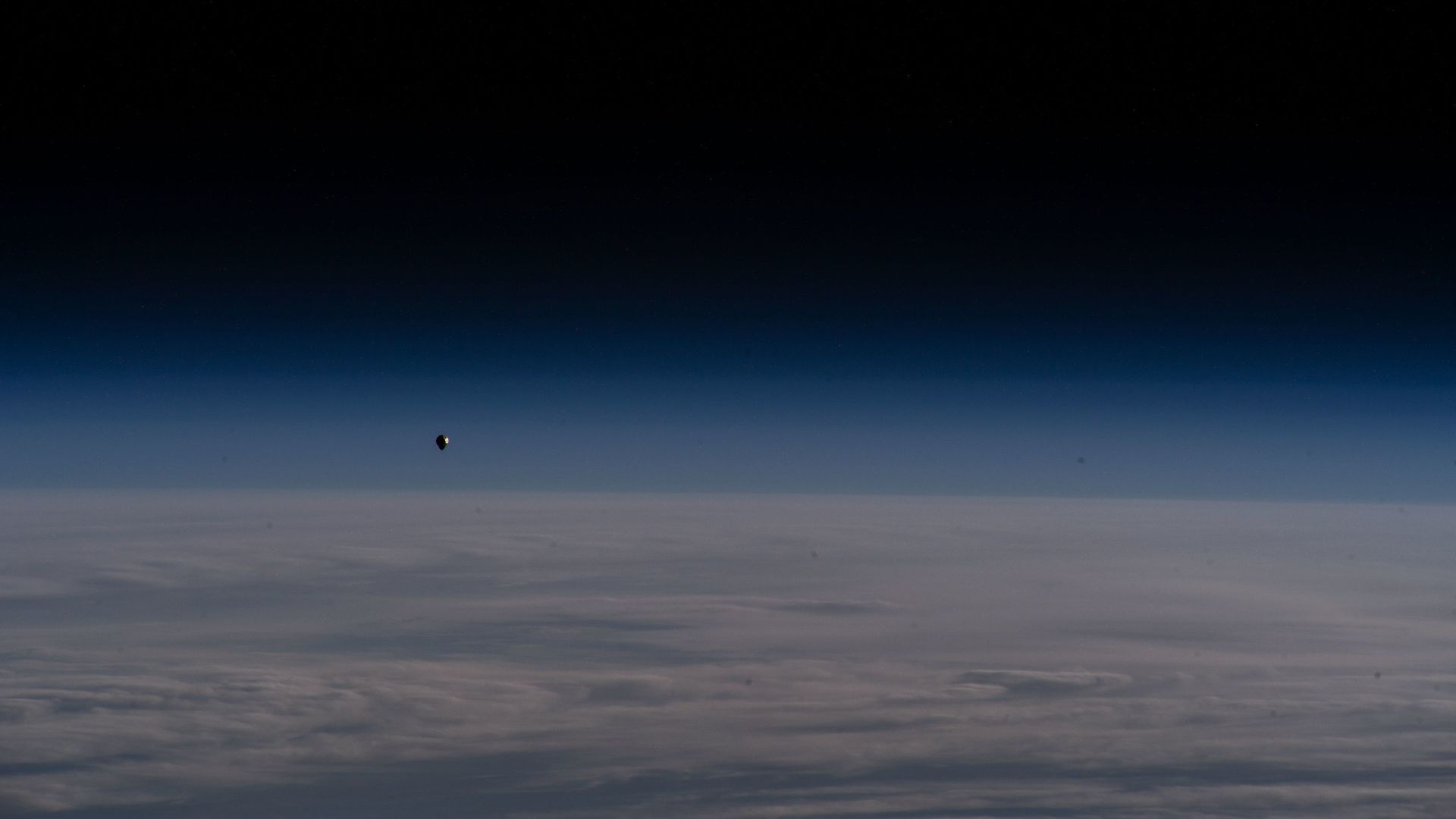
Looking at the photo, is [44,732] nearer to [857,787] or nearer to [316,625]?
[316,625]

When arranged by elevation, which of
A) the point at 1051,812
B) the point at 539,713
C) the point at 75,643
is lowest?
the point at 1051,812

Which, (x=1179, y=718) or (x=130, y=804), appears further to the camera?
(x=1179, y=718)

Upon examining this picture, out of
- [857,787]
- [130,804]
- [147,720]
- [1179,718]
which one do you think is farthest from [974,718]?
[147,720]

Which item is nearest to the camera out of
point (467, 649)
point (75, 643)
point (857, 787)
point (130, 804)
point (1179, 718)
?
point (130, 804)

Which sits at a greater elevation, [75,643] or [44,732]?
[75,643]

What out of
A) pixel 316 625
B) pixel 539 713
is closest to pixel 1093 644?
pixel 539 713

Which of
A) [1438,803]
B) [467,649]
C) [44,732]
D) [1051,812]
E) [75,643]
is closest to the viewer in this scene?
[1438,803]

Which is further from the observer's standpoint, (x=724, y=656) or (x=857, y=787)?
(x=724, y=656)

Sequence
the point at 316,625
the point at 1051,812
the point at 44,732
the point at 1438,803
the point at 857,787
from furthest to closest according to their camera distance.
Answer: the point at 316,625 → the point at 44,732 → the point at 857,787 → the point at 1051,812 → the point at 1438,803

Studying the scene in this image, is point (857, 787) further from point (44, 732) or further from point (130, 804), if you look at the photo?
point (44, 732)
